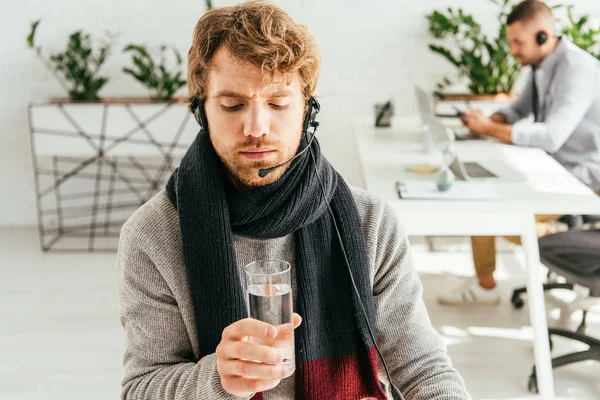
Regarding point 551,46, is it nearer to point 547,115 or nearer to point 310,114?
point 547,115

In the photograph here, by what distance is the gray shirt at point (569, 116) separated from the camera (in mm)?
3160

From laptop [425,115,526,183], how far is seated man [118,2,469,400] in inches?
49.9

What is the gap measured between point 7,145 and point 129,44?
0.96m

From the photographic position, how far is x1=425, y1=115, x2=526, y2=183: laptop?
267 cm

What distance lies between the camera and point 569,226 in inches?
120

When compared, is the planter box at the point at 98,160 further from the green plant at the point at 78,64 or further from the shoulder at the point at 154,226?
the shoulder at the point at 154,226

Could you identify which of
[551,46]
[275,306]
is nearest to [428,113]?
[551,46]

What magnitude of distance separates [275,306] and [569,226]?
2.30 m

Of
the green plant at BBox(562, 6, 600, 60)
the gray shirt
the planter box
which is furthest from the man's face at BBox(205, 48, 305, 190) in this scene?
the green plant at BBox(562, 6, 600, 60)

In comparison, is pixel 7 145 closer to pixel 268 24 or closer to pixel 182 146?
pixel 182 146

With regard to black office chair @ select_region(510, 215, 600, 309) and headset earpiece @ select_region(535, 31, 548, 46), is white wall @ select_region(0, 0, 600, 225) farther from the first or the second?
black office chair @ select_region(510, 215, 600, 309)

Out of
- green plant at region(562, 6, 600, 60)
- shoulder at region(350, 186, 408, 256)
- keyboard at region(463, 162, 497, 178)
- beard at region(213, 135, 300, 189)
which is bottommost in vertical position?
keyboard at region(463, 162, 497, 178)

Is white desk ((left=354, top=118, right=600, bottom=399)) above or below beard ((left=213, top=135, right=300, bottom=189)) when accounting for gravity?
below

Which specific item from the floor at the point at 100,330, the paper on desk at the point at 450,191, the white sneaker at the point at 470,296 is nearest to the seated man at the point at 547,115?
the white sneaker at the point at 470,296
